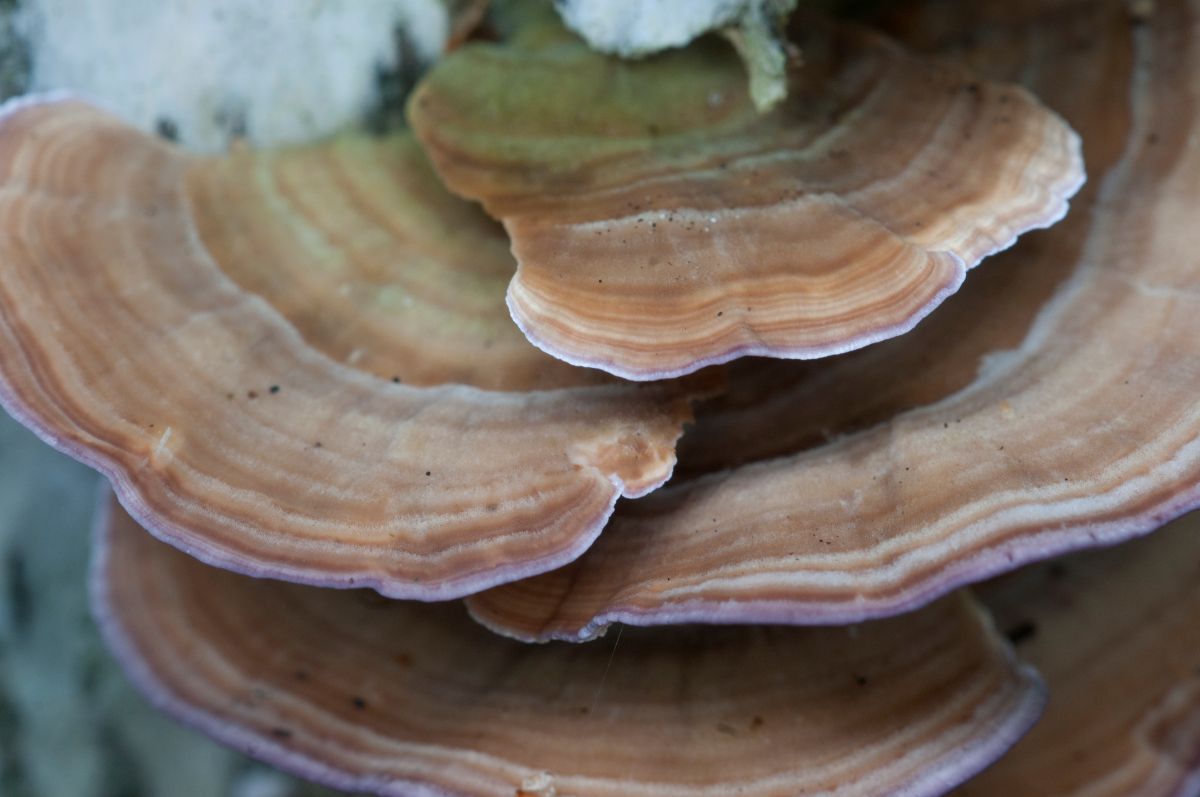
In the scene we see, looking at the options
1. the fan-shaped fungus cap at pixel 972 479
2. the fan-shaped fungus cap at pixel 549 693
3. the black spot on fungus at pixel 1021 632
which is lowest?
the black spot on fungus at pixel 1021 632

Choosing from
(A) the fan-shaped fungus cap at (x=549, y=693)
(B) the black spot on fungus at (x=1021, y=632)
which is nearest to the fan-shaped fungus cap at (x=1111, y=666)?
(B) the black spot on fungus at (x=1021, y=632)

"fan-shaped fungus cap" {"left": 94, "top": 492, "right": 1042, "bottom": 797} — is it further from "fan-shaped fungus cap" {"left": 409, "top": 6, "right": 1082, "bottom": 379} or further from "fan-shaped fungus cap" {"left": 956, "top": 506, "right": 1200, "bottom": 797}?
"fan-shaped fungus cap" {"left": 409, "top": 6, "right": 1082, "bottom": 379}

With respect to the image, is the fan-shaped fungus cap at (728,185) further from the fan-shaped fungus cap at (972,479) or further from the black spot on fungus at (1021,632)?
the black spot on fungus at (1021,632)

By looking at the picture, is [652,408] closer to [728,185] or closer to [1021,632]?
[728,185]

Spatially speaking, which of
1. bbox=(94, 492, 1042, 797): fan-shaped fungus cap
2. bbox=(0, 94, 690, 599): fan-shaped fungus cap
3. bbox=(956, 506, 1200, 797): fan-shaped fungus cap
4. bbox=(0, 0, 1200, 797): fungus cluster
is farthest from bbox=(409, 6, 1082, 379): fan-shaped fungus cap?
bbox=(956, 506, 1200, 797): fan-shaped fungus cap

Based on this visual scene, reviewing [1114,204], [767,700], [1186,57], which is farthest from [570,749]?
[1186,57]
